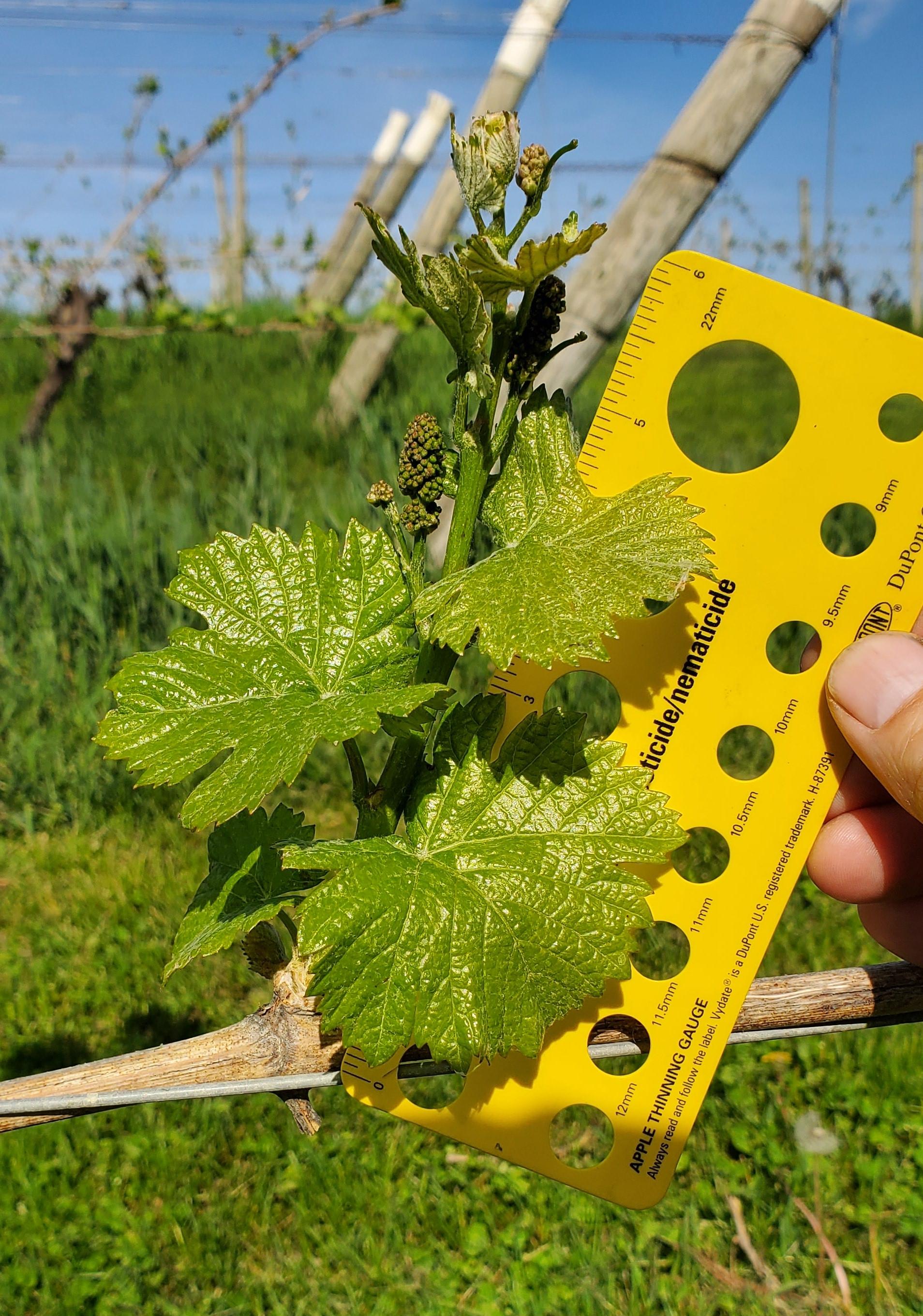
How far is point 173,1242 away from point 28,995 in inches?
31.9

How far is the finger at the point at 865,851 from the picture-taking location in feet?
4.46

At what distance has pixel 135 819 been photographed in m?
2.95

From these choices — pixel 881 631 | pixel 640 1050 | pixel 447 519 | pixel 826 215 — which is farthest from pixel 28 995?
pixel 826 215

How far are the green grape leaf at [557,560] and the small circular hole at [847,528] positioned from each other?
7.75 feet

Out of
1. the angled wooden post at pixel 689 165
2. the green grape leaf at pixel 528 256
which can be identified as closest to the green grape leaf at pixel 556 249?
the green grape leaf at pixel 528 256

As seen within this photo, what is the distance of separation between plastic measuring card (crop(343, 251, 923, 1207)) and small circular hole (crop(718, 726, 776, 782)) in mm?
1964

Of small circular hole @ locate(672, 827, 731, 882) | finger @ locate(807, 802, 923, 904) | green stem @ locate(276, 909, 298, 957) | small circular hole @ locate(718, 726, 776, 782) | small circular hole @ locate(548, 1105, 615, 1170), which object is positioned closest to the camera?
green stem @ locate(276, 909, 298, 957)

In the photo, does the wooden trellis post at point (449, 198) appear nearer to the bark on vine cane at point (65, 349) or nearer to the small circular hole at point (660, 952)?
the bark on vine cane at point (65, 349)

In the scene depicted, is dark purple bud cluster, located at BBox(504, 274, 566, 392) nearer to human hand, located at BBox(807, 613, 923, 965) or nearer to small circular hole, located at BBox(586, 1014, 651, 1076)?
human hand, located at BBox(807, 613, 923, 965)

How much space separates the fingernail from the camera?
1.03 meters

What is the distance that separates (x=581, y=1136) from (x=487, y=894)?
162 centimetres

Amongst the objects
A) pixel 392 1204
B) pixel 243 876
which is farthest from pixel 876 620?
pixel 392 1204

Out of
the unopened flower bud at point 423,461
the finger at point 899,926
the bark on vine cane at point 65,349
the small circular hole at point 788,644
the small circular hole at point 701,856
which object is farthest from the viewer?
the bark on vine cane at point 65,349

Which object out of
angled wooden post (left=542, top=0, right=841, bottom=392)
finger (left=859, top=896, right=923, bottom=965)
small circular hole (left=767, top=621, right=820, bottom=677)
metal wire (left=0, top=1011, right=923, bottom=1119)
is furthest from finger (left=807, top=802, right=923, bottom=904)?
small circular hole (left=767, top=621, right=820, bottom=677)
